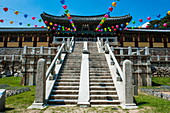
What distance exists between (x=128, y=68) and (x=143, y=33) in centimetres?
2716

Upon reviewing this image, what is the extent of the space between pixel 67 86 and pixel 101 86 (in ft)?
6.90

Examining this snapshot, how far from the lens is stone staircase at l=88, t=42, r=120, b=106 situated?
716cm

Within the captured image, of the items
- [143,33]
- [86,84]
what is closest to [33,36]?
[143,33]

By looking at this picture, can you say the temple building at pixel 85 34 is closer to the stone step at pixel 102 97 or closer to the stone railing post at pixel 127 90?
the stone step at pixel 102 97

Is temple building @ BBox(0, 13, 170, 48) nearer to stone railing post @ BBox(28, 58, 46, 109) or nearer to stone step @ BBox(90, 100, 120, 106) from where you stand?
stone railing post @ BBox(28, 58, 46, 109)

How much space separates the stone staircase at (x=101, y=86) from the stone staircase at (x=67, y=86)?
997 mm

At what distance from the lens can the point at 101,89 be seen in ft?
27.3

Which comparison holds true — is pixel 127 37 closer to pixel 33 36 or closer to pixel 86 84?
pixel 33 36

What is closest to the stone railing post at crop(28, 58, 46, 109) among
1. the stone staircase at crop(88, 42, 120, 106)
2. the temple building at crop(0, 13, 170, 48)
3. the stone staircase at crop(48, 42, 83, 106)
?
the stone staircase at crop(48, 42, 83, 106)

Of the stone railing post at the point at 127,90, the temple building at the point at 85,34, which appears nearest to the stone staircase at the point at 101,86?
A: the stone railing post at the point at 127,90

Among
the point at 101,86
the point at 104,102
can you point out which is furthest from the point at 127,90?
the point at 101,86

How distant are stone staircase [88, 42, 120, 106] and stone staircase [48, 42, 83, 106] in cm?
100

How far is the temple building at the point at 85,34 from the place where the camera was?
2972 centimetres

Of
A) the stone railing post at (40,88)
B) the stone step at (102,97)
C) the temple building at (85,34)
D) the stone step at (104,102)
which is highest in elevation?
the temple building at (85,34)
